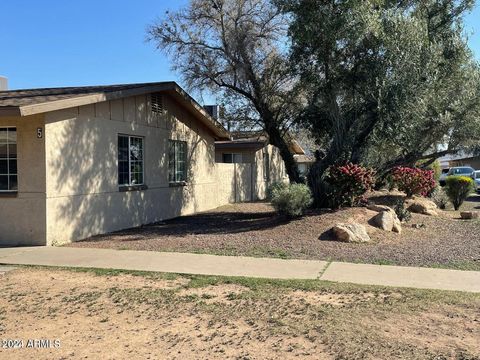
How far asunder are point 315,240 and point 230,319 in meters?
5.54

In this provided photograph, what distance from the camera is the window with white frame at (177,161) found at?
54.2 feet

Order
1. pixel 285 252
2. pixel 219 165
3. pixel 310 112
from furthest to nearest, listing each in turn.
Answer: pixel 219 165 < pixel 310 112 < pixel 285 252

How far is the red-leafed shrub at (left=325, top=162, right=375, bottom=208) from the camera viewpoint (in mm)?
13273

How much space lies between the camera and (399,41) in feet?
42.1

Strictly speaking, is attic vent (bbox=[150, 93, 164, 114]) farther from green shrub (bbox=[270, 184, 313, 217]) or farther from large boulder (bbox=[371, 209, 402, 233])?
large boulder (bbox=[371, 209, 402, 233])

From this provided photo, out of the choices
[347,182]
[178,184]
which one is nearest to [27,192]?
[178,184]

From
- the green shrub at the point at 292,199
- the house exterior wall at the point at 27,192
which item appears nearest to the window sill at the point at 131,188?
the house exterior wall at the point at 27,192

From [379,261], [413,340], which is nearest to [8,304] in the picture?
[413,340]

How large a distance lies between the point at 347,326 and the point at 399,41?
9471 millimetres

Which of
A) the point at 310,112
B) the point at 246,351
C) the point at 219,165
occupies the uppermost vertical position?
the point at 310,112

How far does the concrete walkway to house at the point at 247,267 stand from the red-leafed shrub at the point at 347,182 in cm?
467

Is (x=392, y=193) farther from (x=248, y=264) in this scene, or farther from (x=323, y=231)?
(x=248, y=264)

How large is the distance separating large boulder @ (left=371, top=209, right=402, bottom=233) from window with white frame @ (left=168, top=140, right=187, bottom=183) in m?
7.08

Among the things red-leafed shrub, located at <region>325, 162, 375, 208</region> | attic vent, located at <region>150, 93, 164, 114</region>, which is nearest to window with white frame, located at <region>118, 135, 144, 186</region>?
attic vent, located at <region>150, 93, 164, 114</region>
